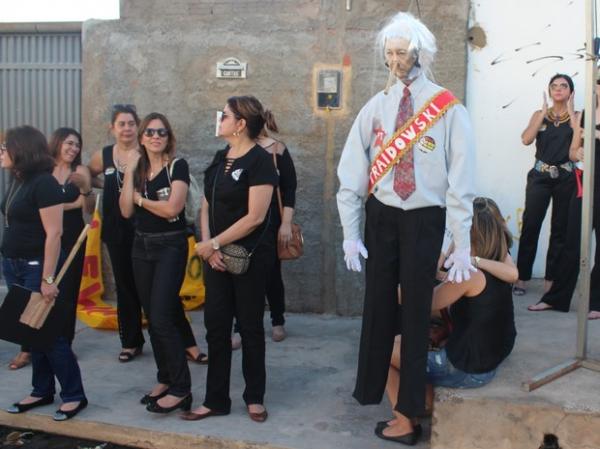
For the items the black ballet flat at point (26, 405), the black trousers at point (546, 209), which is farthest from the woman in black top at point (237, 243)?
the black trousers at point (546, 209)

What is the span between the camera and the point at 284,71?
6363 millimetres

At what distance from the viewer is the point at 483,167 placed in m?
6.16

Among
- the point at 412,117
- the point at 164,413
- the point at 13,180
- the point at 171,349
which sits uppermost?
the point at 412,117

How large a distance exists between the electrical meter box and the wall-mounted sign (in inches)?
→ 25.8

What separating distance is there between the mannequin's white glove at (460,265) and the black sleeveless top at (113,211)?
7.86 feet

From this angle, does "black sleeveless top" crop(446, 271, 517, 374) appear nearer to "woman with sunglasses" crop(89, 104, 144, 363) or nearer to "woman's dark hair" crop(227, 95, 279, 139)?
"woman's dark hair" crop(227, 95, 279, 139)

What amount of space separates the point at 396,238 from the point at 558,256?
7.64 ft

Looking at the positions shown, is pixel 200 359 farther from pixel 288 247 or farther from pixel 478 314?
pixel 478 314

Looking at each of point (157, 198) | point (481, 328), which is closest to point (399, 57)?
point (481, 328)

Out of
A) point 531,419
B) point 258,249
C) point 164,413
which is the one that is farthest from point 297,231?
point 531,419

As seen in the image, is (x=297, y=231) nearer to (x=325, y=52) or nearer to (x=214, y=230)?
(x=214, y=230)

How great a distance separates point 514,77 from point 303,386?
2.99 metres

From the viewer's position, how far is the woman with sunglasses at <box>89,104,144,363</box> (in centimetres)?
520

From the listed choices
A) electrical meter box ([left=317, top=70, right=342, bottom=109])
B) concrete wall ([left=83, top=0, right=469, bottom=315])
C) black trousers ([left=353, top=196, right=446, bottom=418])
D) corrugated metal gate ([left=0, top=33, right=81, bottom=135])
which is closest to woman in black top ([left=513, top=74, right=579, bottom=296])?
concrete wall ([left=83, top=0, right=469, bottom=315])
